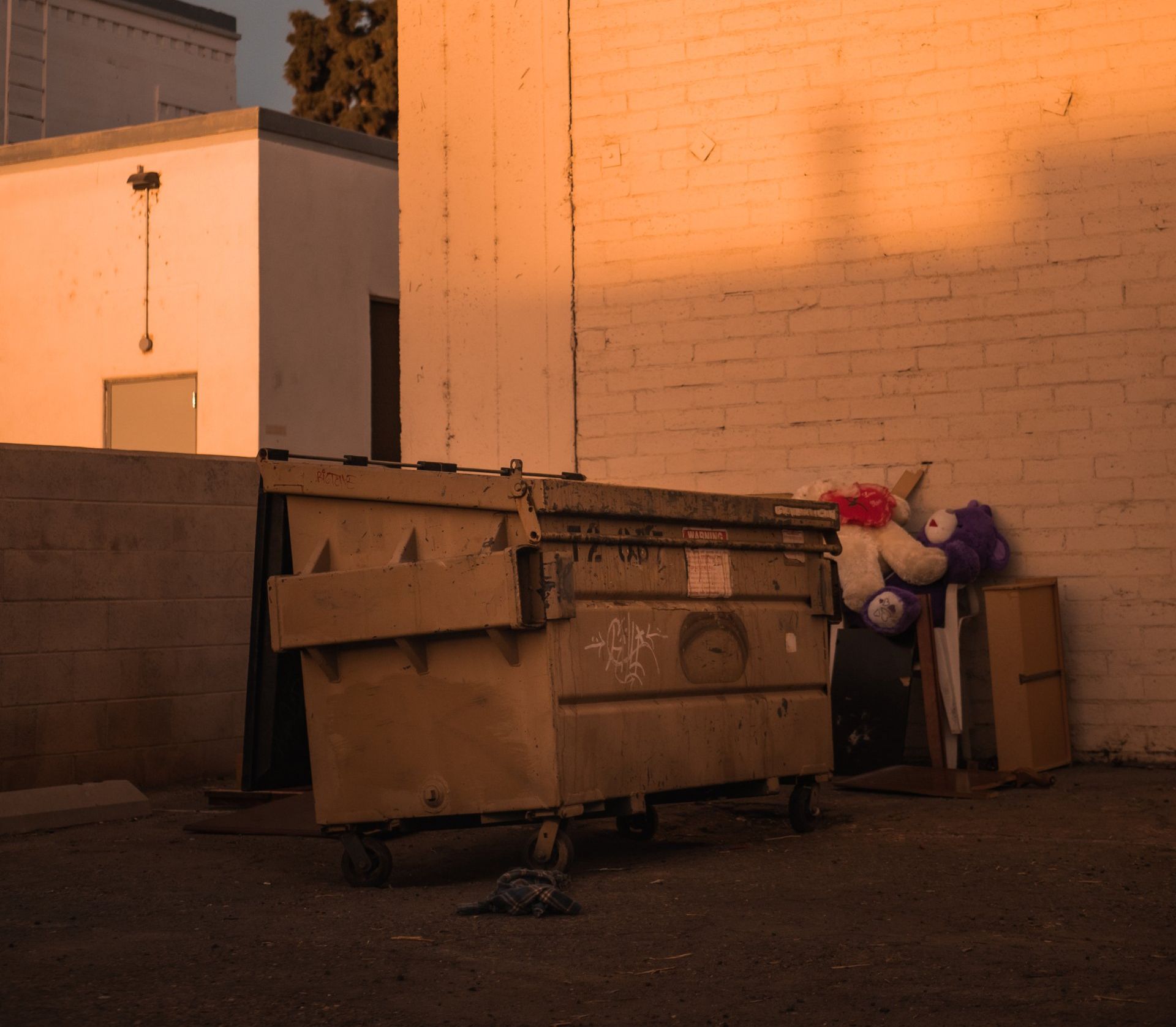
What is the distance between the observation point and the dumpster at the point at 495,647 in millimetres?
5469

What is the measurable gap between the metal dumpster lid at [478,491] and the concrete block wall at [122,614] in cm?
309

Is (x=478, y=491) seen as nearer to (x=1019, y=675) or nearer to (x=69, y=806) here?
(x=69, y=806)

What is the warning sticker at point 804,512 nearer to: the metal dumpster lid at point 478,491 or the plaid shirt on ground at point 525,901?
the metal dumpster lid at point 478,491

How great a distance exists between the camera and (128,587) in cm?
903

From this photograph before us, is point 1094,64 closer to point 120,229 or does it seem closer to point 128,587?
point 128,587

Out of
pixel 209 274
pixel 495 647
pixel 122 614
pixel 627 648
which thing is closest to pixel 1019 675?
pixel 627 648

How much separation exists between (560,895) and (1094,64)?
644 cm

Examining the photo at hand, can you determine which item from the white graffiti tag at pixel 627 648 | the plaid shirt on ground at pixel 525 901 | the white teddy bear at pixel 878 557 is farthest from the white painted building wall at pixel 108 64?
the plaid shirt on ground at pixel 525 901

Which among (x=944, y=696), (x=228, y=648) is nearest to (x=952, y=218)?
(x=944, y=696)

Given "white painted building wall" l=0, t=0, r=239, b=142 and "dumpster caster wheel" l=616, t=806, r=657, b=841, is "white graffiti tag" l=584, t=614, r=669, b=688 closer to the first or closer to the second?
"dumpster caster wheel" l=616, t=806, r=657, b=841

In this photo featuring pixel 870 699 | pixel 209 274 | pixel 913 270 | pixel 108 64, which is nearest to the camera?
pixel 870 699

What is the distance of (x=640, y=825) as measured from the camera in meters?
6.80

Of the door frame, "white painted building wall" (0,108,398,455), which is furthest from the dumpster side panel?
the door frame

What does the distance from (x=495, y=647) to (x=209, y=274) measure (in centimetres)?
1178
